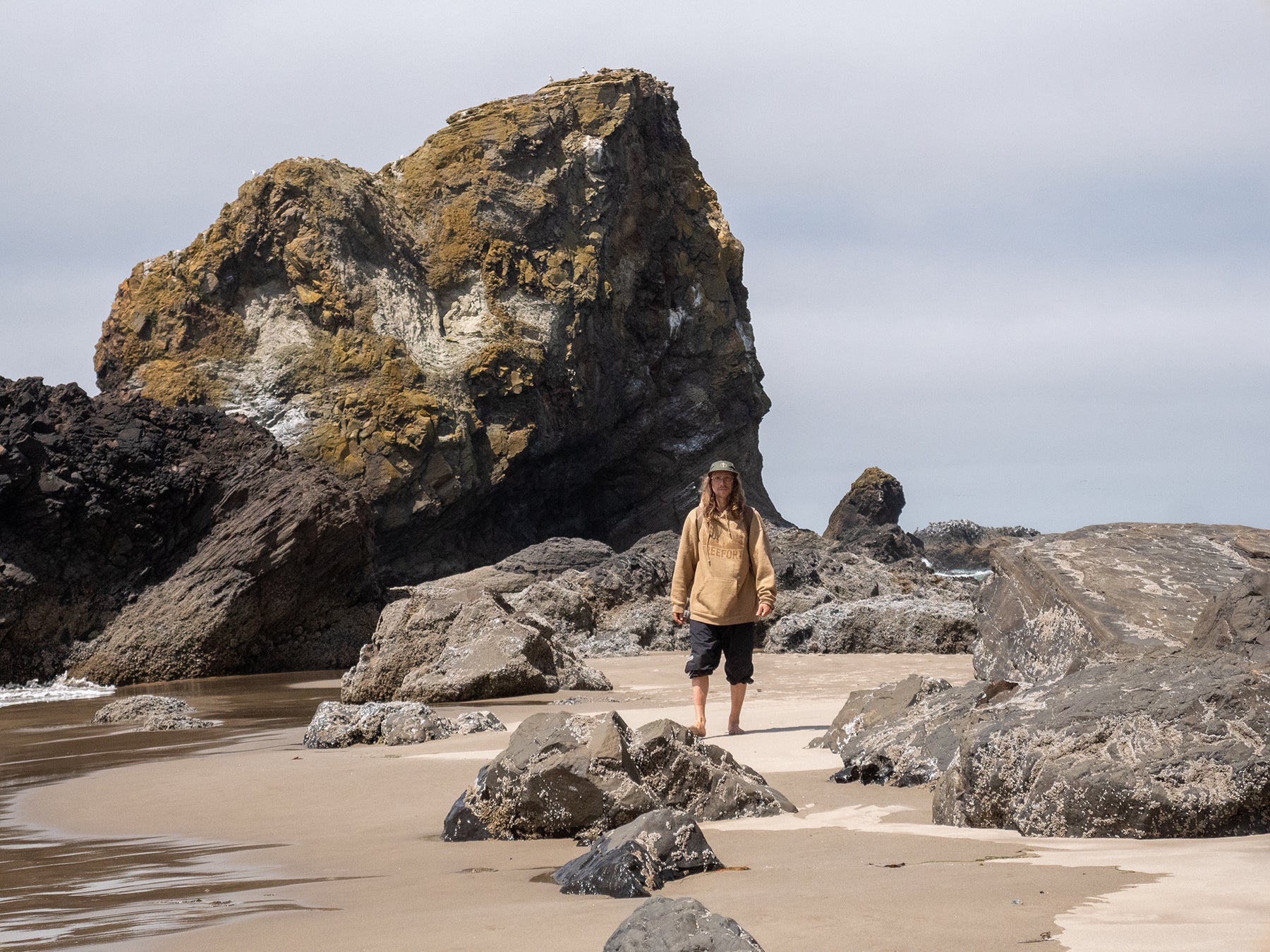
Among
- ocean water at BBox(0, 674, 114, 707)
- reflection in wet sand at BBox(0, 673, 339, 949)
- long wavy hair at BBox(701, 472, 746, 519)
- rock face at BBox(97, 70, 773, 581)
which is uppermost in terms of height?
rock face at BBox(97, 70, 773, 581)

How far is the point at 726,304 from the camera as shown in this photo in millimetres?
41812

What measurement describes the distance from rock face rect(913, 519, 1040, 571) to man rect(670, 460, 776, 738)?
41602 millimetres

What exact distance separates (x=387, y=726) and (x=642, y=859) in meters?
4.31

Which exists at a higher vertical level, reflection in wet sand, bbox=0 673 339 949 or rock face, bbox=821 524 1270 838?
rock face, bbox=821 524 1270 838

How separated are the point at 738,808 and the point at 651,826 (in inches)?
40.9

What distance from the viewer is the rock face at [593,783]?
4246 mm

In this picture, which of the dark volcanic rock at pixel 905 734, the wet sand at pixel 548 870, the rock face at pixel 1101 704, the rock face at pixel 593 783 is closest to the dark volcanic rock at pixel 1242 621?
the rock face at pixel 1101 704

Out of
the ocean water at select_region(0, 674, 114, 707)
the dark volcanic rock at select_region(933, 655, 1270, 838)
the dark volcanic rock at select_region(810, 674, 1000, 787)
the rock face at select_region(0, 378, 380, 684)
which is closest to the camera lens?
the dark volcanic rock at select_region(933, 655, 1270, 838)

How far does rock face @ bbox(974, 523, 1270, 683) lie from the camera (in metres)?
5.68

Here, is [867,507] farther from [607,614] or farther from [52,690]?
[52,690]

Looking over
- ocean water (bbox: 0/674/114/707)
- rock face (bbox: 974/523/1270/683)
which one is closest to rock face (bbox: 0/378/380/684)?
ocean water (bbox: 0/674/114/707)

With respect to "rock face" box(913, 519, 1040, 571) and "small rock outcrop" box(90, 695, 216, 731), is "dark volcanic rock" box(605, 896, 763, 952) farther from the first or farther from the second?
"rock face" box(913, 519, 1040, 571)

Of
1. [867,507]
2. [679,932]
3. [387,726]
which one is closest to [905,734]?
[679,932]

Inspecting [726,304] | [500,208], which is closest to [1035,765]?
[500,208]
